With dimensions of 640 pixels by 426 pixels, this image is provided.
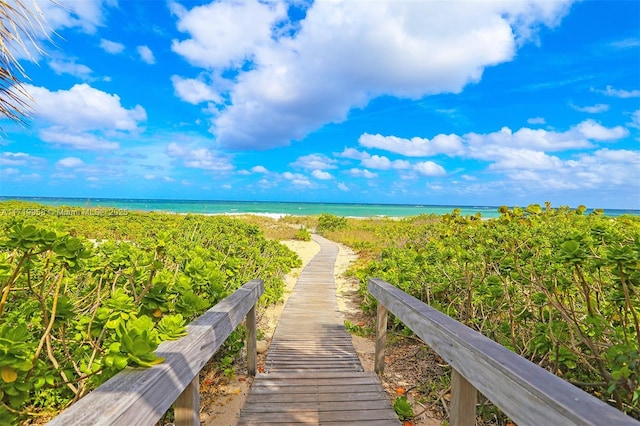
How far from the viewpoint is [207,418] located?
2920mm

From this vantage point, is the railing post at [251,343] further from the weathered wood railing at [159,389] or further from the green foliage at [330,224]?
the green foliage at [330,224]

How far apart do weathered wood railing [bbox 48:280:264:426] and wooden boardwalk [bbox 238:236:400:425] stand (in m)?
0.96

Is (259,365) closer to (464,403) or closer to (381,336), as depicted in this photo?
(381,336)

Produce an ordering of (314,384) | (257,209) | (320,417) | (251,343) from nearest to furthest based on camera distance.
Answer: (320,417)
(314,384)
(251,343)
(257,209)

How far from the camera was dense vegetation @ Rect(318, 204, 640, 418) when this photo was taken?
1.95 meters

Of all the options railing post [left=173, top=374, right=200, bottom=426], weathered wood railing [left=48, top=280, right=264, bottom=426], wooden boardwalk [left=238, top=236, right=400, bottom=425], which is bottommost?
wooden boardwalk [left=238, top=236, right=400, bottom=425]

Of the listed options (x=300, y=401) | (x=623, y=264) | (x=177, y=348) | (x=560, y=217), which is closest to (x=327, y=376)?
(x=300, y=401)

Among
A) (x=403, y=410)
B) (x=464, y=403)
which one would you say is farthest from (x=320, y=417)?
(x=464, y=403)

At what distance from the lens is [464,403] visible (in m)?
1.81

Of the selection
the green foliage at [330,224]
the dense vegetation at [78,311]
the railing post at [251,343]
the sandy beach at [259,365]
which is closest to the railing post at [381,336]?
the sandy beach at [259,365]

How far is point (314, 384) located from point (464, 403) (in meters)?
1.70

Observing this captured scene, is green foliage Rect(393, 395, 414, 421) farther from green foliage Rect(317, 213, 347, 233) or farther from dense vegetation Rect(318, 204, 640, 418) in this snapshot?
green foliage Rect(317, 213, 347, 233)

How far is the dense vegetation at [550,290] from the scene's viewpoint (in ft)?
6.39

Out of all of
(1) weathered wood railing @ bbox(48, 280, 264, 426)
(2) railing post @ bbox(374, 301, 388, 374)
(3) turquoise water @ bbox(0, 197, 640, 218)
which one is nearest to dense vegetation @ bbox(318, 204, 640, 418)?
(2) railing post @ bbox(374, 301, 388, 374)
